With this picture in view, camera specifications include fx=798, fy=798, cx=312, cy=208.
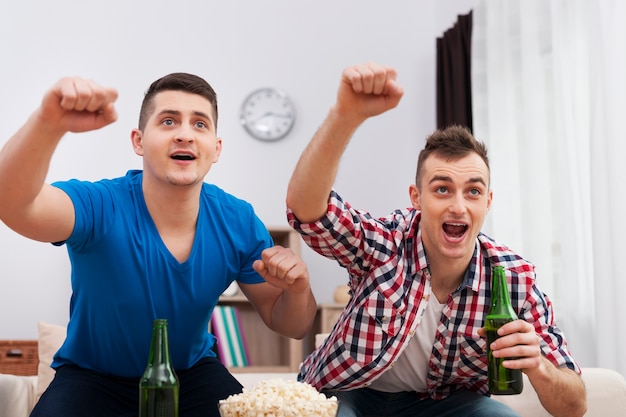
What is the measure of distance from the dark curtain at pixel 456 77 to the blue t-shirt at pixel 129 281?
2863 millimetres

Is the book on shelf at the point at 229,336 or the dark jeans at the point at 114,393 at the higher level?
the dark jeans at the point at 114,393

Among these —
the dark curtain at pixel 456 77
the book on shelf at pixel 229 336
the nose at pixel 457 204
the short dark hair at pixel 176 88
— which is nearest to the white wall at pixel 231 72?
the dark curtain at pixel 456 77

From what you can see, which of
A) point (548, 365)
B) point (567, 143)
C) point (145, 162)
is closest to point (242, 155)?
point (567, 143)

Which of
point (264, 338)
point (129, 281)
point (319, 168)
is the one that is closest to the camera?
point (319, 168)

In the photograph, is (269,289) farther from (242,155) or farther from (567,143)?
(242,155)

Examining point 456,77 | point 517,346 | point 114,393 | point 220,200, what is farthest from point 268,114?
point 517,346

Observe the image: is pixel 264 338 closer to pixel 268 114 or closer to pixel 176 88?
pixel 268 114

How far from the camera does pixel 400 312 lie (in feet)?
6.33

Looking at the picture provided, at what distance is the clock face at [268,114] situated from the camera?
480cm

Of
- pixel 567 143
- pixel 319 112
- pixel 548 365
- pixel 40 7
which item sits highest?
pixel 40 7

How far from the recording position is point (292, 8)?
495 centimetres

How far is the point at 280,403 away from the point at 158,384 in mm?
202

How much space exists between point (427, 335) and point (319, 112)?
3025 millimetres

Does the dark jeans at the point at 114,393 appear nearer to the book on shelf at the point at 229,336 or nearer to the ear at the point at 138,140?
the ear at the point at 138,140
